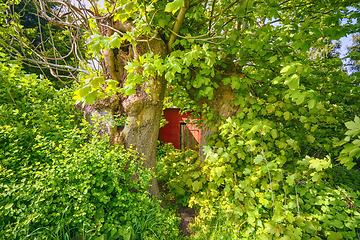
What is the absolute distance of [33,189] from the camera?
1.58 metres

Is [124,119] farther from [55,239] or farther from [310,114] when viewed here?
[310,114]

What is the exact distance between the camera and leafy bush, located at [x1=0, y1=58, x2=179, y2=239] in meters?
1.53

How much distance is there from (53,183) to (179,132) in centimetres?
639

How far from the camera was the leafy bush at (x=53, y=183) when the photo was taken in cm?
153

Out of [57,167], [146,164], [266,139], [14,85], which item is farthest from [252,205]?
[14,85]

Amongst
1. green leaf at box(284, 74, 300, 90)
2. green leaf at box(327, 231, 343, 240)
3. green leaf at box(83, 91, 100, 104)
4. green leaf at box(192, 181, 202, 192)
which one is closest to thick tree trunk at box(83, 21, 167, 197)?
green leaf at box(192, 181, 202, 192)

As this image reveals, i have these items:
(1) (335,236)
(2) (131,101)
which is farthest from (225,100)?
(1) (335,236)

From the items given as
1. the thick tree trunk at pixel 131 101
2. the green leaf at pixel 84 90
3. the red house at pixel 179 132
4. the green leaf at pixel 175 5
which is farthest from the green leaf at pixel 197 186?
the red house at pixel 179 132

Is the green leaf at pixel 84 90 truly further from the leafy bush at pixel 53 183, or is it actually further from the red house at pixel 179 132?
the red house at pixel 179 132

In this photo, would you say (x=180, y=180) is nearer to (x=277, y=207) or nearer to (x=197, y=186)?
(x=197, y=186)

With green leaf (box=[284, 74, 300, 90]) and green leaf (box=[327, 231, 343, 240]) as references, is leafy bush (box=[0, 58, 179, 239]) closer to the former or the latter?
green leaf (box=[327, 231, 343, 240])

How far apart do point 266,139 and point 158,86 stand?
6.57 feet

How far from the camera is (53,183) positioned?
64.0 inches

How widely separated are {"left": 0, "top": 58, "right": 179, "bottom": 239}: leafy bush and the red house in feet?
17.1
